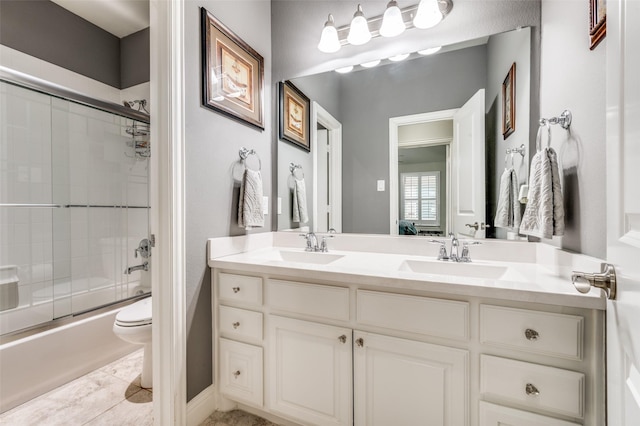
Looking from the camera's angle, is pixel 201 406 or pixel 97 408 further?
pixel 97 408

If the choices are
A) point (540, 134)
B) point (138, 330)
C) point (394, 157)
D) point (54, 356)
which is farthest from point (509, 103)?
point (54, 356)

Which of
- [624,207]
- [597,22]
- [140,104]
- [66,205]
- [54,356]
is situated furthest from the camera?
[140,104]

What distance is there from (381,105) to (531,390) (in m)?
1.47

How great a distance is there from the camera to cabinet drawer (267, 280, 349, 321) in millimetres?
1126

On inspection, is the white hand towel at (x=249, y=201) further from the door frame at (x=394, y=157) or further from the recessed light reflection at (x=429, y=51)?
the recessed light reflection at (x=429, y=51)

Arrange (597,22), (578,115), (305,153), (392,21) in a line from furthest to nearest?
(305,153) → (392,21) → (578,115) → (597,22)

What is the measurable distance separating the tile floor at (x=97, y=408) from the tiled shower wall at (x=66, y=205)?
0.67 metres

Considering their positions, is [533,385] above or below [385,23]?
below

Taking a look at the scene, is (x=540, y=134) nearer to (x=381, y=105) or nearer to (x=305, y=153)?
(x=381, y=105)

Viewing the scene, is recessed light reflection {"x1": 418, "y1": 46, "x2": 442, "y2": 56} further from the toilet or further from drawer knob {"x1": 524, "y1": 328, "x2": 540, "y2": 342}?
the toilet

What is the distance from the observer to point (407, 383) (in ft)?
3.37

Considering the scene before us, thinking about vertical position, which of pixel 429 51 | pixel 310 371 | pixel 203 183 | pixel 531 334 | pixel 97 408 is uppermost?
Result: pixel 429 51

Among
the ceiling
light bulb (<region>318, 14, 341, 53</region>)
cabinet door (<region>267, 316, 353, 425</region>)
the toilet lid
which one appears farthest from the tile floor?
the ceiling

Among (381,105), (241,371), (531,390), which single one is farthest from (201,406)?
(381,105)
